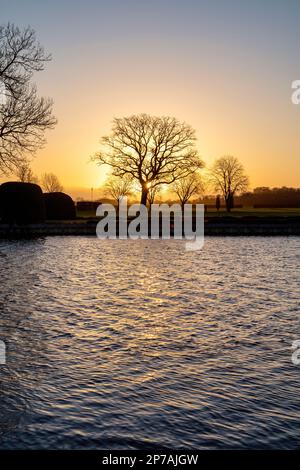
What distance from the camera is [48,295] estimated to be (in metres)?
14.5

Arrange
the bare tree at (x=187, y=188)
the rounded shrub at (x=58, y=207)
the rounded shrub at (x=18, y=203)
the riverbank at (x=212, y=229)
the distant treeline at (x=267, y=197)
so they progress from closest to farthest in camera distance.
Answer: the riverbank at (x=212, y=229) < the rounded shrub at (x=18, y=203) < the rounded shrub at (x=58, y=207) < the bare tree at (x=187, y=188) < the distant treeline at (x=267, y=197)

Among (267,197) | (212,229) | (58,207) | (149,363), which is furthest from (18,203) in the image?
(267,197)

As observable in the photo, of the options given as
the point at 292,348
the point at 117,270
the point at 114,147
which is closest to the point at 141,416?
the point at 292,348

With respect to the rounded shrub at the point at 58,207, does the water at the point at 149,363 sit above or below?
below

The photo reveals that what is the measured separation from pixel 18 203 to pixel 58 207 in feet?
45.3

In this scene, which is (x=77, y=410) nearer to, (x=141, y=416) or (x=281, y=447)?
(x=141, y=416)

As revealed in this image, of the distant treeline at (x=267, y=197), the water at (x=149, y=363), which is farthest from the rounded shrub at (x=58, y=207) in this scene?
the distant treeline at (x=267, y=197)

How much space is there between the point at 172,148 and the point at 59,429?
193 ft

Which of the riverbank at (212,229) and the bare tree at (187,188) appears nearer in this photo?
the riverbank at (212,229)

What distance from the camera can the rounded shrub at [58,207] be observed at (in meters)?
55.4

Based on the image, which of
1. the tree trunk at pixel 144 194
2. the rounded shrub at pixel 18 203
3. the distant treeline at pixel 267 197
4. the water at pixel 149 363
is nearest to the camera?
the water at pixel 149 363

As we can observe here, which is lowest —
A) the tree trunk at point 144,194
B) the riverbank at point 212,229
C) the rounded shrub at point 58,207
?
the riverbank at point 212,229

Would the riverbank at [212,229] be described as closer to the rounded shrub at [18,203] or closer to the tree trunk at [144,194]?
the rounded shrub at [18,203]

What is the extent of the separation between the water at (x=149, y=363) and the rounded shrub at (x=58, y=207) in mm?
38136
